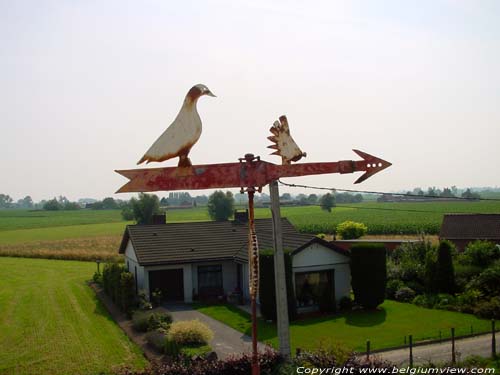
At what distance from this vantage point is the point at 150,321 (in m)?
20.0

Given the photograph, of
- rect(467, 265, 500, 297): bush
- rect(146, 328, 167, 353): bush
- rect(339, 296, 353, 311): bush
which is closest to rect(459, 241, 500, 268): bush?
rect(467, 265, 500, 297): bush

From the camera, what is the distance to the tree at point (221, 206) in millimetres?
73125

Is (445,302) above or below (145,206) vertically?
below

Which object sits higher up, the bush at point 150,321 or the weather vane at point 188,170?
the weather vane at point 188,170

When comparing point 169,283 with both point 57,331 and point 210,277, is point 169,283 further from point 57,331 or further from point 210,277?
point 57,331

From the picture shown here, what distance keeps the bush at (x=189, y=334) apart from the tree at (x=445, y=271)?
41.7 ft

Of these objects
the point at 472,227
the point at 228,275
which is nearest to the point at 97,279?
the point at 228,275

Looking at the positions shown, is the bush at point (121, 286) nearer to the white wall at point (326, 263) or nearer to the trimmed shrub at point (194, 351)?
the white wall at point (326, 263)

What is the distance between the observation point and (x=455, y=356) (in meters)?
14.9

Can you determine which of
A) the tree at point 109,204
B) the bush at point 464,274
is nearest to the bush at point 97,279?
the bush at point 464,274

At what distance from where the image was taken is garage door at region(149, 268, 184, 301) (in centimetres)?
2658

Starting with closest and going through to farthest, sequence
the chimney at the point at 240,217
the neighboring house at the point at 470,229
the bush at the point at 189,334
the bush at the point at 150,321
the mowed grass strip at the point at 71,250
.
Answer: the bush at the point at 189,334 < the bush at the point at 150,321 < the chimney at the point at 240,217 < the neighboring house at the point at 470,229 < the mowed grass strip at the point at 71,250

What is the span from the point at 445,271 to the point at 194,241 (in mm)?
12996

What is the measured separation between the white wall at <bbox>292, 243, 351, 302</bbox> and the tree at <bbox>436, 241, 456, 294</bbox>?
13.9 feet
